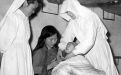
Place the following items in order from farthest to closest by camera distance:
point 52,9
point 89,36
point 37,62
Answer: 1. point 52,9
2. point 37,62
3. point 89,36

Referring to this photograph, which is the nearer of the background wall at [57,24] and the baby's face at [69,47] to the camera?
the baby's face at [69,47]

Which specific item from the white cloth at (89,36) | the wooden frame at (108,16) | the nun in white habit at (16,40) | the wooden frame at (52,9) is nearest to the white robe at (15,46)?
the nun in white habit at (16,40)

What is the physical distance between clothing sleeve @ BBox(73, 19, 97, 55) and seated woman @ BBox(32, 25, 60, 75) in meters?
0.44

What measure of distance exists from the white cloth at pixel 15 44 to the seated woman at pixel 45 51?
28cm

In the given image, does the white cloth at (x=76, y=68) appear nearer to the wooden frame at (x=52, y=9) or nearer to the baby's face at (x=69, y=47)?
the baby's face at (x=69, y=47)

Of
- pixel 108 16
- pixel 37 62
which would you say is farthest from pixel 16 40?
pixel 108 16

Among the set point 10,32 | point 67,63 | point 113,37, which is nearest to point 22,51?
point 10,32

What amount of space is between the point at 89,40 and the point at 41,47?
64 cm

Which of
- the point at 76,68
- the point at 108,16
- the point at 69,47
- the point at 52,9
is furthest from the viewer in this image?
the point at 108,16

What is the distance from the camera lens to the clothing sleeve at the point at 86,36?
1860 mm

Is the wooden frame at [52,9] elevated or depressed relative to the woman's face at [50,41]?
elevated

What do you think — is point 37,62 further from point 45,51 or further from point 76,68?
point 76,68

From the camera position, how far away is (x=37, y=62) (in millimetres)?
2213

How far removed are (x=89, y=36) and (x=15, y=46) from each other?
2.04 ft
